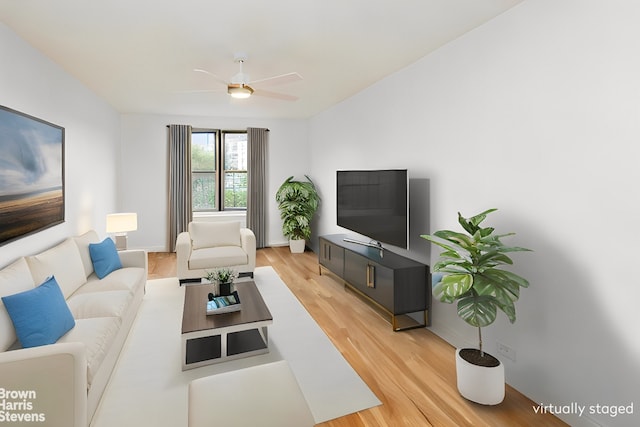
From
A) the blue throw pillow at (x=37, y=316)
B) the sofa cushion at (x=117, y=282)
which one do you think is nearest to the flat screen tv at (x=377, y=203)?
the sofa cushion at (x=117, y=282)

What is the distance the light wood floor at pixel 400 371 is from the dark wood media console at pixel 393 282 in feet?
0.63

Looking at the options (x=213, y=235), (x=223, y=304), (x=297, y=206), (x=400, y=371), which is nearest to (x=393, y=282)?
(x=400, y=371)

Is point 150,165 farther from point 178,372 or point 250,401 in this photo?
point 250,401

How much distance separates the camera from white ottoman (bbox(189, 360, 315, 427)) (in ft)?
5.12

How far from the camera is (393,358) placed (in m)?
2.88

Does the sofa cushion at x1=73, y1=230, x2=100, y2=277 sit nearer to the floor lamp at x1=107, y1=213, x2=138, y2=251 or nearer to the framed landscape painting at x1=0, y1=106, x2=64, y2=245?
the framed landscape painting at x1=0, y1=106, x2=64, y2=245

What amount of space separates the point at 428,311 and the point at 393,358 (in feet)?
2.56

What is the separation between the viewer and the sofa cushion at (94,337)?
6.95 feet

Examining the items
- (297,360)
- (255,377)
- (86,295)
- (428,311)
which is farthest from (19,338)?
(428,311)

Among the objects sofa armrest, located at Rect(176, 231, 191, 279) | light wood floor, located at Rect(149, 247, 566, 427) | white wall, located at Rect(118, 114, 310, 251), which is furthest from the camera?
white wall, located at Rect(118, 114, 310, 251)

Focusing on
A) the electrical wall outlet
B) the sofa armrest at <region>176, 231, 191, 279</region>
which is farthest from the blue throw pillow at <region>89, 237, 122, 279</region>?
the electrical wall outlet

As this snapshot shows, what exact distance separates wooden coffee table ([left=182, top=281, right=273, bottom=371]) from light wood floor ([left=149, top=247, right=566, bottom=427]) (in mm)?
723

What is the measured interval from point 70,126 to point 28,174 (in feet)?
4.07

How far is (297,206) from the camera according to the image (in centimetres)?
671
